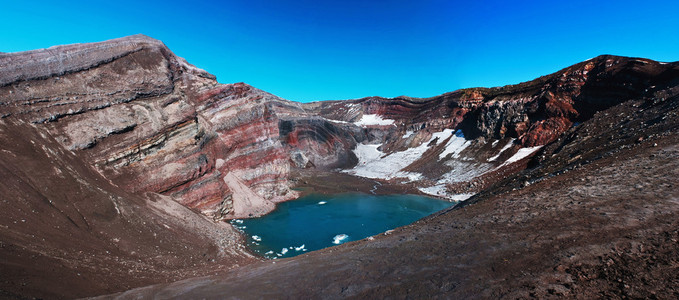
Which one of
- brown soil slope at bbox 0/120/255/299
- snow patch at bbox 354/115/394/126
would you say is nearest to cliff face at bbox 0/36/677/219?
brown soil slope at bbox 0/120/255/299

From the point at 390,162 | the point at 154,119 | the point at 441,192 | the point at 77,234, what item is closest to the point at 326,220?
the point at 154,119

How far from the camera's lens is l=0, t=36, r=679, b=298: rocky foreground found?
714cm

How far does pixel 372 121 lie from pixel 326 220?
223 ft

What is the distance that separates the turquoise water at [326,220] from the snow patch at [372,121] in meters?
52.0

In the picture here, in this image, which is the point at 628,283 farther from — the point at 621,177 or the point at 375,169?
the point at 375,169

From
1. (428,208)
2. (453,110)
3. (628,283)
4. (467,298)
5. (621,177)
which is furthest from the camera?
(453,110)

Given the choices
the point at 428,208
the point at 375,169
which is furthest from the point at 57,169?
the point at 375,169

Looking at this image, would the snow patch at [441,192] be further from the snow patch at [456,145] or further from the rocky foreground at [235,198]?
the snow patch at [456,145]

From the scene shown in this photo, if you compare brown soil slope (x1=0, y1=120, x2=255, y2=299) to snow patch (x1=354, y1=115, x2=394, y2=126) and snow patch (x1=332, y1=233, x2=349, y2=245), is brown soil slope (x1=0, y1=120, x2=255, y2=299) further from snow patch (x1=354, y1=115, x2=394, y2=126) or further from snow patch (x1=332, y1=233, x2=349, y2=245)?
snow patch (x1=354, y1=115, x2=394, y2=126)

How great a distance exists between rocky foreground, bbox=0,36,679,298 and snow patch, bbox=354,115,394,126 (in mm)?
49007

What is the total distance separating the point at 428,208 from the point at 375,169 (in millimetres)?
30270

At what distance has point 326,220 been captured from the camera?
28.9 m

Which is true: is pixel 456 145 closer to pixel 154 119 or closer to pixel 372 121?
pixel 372 121

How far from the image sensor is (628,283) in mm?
5289
